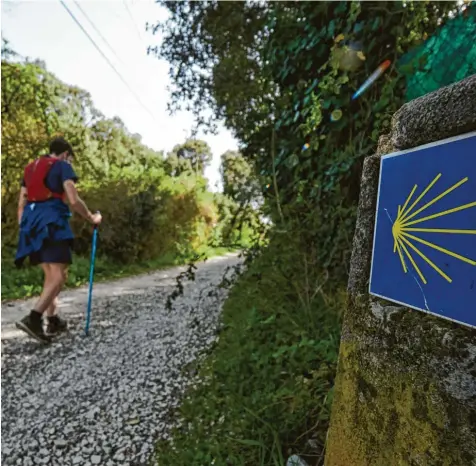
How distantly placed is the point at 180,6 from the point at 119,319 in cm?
480

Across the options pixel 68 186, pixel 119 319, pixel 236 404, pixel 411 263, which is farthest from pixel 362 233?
pixel 119 319

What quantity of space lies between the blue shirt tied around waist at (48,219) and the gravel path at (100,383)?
103cm

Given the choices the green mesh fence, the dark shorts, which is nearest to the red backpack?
the dark shorts

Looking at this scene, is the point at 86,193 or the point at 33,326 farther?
the point at 86,193

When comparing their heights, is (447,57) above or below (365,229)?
above

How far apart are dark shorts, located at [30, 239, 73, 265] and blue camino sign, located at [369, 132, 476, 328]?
11.4 ft

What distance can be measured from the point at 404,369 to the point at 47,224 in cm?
358

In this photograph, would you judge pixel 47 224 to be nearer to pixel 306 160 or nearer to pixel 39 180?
pixel 39 180

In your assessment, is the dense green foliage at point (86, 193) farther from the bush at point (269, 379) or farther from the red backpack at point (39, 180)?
the bush at point (269, 379)

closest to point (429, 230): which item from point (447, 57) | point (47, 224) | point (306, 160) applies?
point (447, 57)

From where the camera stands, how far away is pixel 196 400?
96.6 inches

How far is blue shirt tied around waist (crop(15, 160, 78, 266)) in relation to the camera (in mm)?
3600

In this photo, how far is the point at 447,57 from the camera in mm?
1328

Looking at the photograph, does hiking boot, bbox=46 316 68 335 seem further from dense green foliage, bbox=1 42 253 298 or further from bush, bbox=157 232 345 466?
dense green foliage, bbox=1 42 253 298
